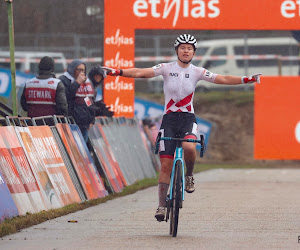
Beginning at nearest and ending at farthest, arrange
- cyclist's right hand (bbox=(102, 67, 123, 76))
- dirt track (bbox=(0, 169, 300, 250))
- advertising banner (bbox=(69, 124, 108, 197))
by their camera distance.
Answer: dirt track (bbox=(0, 169, 300, 250)) → cyclist's right hand (bbox=(102, 67, 123, 76)) → advertising banner (bbox=(69, 124, 108, 197))

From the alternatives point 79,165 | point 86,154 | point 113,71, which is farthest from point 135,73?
point 86,154

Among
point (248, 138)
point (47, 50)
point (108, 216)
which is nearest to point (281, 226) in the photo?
point (108, 216)

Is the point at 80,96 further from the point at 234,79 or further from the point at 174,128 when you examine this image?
the point at 174,128

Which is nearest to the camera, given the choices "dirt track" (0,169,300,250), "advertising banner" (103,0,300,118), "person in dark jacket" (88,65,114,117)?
"dirt track" (0,169,300,250)

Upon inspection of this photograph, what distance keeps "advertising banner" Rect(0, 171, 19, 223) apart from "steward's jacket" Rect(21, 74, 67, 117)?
4056mm

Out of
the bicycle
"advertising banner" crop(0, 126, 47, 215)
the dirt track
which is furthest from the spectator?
the bicycle

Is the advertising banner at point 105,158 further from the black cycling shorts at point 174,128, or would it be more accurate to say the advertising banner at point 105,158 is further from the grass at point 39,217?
the black cycling shorts at point 174,128

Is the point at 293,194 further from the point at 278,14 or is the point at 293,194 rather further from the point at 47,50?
Result: the point at 47,50

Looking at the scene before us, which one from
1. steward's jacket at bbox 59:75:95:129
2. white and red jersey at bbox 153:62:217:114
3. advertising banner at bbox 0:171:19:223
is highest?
white and red jersey at bbox 153:62:217:114

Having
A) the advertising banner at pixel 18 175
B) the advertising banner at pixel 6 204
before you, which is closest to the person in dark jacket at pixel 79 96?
the advertising banner at pixel 18 175

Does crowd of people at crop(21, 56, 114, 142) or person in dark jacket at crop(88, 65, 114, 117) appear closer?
crowd of people at crop(21, 56, 114, 142)

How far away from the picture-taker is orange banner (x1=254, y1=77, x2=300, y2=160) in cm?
2633

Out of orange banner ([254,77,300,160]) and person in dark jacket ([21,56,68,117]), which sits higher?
person in dark jacket ([21,56,68,117])

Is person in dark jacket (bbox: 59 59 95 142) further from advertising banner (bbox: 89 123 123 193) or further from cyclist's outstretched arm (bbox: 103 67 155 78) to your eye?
cyclist's outstretched arm (bbox: 103 67 155 78)
